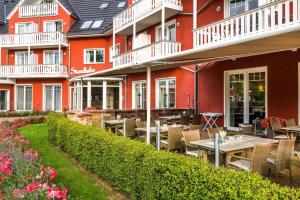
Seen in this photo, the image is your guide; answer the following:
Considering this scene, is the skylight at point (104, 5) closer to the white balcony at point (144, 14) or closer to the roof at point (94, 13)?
the roof at point (94, 13)

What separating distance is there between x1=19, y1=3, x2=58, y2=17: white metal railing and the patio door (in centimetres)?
1924

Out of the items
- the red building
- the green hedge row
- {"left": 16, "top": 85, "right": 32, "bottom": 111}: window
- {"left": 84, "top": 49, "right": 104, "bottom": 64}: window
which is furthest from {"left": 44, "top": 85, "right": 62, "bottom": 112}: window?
the green hedge row

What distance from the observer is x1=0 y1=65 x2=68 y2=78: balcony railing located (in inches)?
973

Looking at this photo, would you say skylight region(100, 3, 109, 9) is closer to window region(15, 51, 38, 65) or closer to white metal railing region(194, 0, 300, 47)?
window region(15, 51, 38, 65)

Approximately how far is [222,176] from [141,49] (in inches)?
529

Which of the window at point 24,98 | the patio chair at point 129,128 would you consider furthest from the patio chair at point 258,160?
the window at point 24,98

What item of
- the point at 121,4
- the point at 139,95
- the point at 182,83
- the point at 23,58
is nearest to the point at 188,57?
the point at 182,83

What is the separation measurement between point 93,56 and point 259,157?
21.9 metres

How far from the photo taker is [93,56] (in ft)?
83.0

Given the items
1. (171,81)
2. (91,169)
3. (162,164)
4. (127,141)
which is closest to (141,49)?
(171,81)

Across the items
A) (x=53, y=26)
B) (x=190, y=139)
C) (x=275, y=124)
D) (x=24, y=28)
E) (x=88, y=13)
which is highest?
(x=88, y=13)

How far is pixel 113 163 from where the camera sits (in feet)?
19.4

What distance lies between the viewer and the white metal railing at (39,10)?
26.3 metres

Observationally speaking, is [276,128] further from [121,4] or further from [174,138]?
[121,4]
